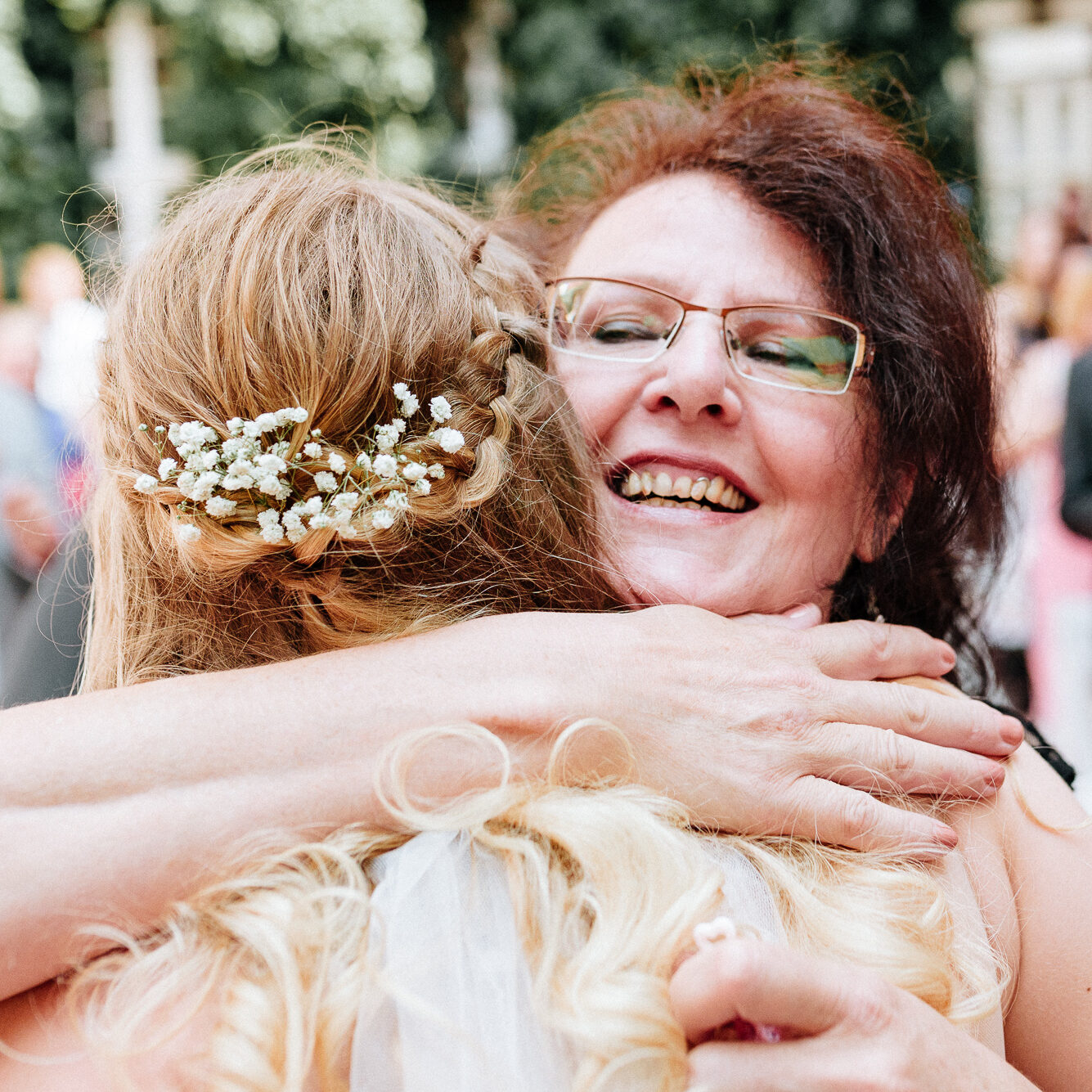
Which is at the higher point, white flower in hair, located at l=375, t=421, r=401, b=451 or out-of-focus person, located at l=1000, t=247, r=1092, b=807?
white flower in hair, located at l=375, t=421, r=401, b=451

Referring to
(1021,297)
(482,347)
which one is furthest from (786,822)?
(1021,297)

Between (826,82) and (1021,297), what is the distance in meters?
5.01

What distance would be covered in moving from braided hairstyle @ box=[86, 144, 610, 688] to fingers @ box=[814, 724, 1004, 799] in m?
0.49

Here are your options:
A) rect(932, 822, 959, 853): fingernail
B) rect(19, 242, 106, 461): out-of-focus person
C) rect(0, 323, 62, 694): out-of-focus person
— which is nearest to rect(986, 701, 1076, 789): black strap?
rect(932, 822, 959, 853): fingernail

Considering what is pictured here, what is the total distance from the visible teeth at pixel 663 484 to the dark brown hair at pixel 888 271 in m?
0.47

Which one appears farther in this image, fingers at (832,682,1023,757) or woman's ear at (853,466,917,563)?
woman's ear at (853,466,917,563)

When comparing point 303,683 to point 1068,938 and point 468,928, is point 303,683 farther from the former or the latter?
point 1068,938

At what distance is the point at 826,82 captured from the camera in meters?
2.64

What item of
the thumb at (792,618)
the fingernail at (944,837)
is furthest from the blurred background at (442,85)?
the fingernail at (944,837)

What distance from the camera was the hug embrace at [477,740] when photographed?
1226 mm

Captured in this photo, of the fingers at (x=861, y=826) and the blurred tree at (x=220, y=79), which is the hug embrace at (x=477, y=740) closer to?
the fingers at (x=861, y=826)

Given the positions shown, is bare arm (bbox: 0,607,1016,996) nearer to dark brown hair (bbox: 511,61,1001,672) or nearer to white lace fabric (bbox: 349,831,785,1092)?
white lace fabric (bbox: 349,831,785,1092)

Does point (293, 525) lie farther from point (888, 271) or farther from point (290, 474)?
point (888, 271)

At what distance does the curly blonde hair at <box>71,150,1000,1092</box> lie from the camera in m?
1.23
